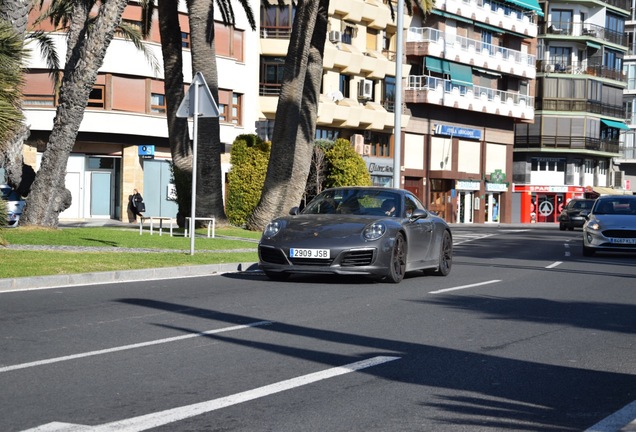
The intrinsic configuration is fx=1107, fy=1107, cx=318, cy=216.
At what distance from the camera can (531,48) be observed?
85.1 meters

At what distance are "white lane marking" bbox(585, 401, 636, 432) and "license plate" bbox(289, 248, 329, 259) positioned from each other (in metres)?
8.60

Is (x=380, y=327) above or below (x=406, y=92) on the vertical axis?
below

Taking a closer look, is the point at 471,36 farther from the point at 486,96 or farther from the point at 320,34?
the point at 320,34

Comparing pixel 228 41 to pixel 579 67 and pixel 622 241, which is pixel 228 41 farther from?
pixel 579 67

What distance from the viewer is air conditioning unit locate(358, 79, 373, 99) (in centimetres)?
6244

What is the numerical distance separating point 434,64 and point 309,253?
56.2 m

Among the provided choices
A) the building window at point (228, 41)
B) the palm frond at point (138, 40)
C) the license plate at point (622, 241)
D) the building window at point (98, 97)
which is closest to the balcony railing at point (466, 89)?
the building window at point (228, 41)

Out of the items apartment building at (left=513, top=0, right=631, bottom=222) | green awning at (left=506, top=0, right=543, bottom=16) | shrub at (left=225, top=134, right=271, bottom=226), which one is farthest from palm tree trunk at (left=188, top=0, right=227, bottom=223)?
apartment building at (left=513, top=0, right=631, bottom=222)

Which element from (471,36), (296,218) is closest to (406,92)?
(471,36)

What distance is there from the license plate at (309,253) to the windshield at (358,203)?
56.9 inches

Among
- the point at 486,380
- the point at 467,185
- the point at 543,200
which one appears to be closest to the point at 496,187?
the point at 467,185

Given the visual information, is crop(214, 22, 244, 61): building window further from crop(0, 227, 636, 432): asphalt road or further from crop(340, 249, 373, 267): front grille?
crop(0, 227, 636, 432): asphalt road

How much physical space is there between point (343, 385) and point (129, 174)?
44.4 meters

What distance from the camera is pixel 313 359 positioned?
8.22 m
